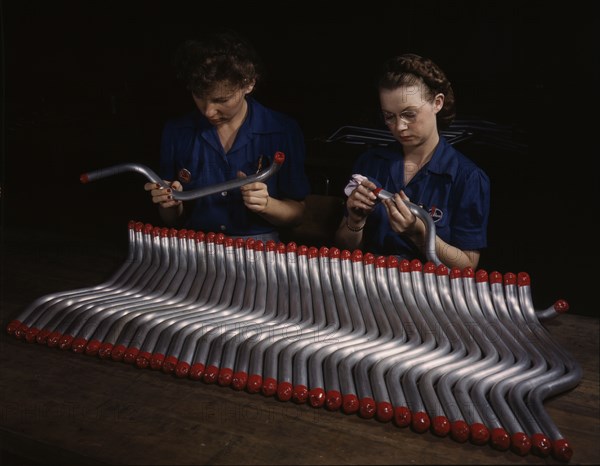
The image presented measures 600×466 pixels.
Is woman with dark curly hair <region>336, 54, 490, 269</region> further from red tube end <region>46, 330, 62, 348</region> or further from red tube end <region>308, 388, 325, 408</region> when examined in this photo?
red tube end <region>46, 330, 62, 348</region>

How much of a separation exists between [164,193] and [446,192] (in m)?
1.01

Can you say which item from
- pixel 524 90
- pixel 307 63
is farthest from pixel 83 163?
pixel 524 90

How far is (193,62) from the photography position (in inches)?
90.0

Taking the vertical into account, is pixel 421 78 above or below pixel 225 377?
above

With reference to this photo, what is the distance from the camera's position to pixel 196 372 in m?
1.62

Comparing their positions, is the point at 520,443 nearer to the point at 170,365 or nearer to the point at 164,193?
the point at 170,365

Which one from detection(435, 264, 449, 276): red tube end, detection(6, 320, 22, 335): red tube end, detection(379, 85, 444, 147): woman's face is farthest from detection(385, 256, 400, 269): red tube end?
detection(6, 320, 22, 335): red tube end

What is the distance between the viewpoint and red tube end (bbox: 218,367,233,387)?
159cm

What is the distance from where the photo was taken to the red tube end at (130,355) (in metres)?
1.71

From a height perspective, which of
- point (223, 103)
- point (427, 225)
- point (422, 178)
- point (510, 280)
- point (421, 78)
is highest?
point (421, 78)

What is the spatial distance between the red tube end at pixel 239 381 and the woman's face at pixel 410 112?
3.20 feet

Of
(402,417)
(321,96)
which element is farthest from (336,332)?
(321,96)

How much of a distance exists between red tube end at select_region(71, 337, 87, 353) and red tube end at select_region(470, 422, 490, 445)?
43.1 inches

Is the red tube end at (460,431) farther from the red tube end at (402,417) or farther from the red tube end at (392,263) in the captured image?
the red tube end at (392,263)
